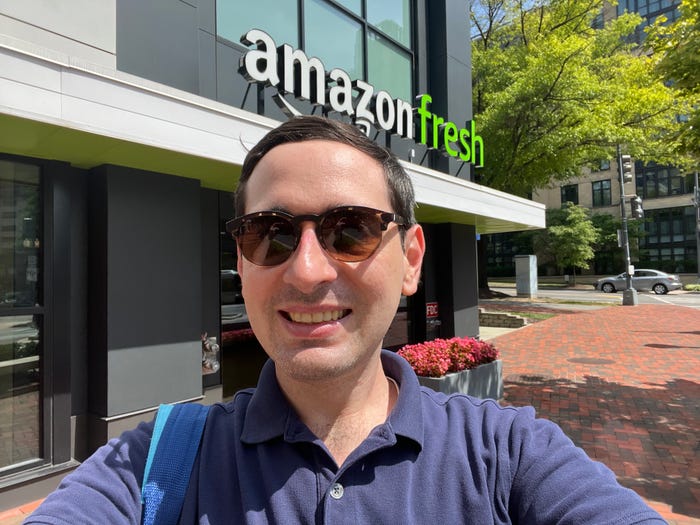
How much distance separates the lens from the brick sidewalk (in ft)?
14.0

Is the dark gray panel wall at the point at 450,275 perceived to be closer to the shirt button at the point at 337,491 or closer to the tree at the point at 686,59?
the tree at the point at 686,59

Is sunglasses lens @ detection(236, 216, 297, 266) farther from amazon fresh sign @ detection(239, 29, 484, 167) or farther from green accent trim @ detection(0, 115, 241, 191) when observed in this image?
amazon fresh sign @ detection(239, 29, 484, 167)

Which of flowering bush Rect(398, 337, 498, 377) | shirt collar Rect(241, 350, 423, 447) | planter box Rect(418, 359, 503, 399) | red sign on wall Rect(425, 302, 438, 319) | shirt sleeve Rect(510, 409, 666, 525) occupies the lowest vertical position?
planter box Rect(418, 359, 503, 399)

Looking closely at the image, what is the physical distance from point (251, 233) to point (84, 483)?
2.61 feet

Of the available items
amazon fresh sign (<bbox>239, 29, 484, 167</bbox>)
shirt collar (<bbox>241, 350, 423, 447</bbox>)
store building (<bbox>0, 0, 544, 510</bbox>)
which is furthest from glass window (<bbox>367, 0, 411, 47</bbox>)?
shirt collar (<bbox>241, 350, 423, 447</bbox>)

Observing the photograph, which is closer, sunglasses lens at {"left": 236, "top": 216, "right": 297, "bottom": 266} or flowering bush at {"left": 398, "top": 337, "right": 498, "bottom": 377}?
sunglasses lens at {"left": 236, "top": 216, "right": 297, "bottom": 266}

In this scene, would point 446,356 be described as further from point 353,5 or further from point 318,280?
point 353,5

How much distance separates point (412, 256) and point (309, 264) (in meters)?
0.49

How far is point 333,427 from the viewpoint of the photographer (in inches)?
51.3

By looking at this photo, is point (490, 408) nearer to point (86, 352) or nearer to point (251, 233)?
point (251, 233)

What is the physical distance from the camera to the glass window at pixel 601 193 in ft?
143

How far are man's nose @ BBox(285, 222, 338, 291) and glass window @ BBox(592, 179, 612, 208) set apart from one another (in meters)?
49.7

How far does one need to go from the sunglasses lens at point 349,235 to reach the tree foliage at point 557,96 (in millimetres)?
16093

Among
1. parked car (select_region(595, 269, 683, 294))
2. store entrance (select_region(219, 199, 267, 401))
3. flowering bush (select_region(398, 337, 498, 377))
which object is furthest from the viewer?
parked car (select_region(595, 269, 683, 294))
